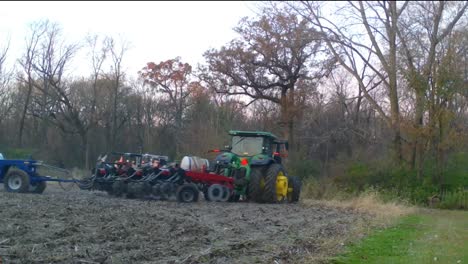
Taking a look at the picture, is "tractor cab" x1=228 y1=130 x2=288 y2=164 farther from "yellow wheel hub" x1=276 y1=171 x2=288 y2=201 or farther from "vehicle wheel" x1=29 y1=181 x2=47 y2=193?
"vehicle wheel" x1=29 y1=181 x2=47 y2=193

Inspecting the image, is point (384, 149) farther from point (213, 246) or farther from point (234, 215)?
point (213, 246)

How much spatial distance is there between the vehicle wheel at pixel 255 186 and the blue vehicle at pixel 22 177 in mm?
6687

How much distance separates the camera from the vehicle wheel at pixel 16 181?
74.3 feet

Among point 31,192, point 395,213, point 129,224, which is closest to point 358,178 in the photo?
point 395,213

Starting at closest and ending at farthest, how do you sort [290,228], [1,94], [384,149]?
[290,228] → [384,149] → [1,94]

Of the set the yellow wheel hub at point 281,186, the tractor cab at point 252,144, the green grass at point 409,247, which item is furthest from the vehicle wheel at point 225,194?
the green grass at point 409,247

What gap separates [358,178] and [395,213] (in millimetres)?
12539

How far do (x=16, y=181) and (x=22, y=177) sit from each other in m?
0.36

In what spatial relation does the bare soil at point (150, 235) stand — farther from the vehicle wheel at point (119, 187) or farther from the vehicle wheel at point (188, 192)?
the vehicle wheel at point (119, 187)

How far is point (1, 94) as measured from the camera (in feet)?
171

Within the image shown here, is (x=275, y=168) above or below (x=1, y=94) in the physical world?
below

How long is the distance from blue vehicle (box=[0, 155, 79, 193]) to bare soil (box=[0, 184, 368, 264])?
5.78m

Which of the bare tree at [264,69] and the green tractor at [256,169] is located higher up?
the bare tree at [264,69]

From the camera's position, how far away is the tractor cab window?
25.1 meters
